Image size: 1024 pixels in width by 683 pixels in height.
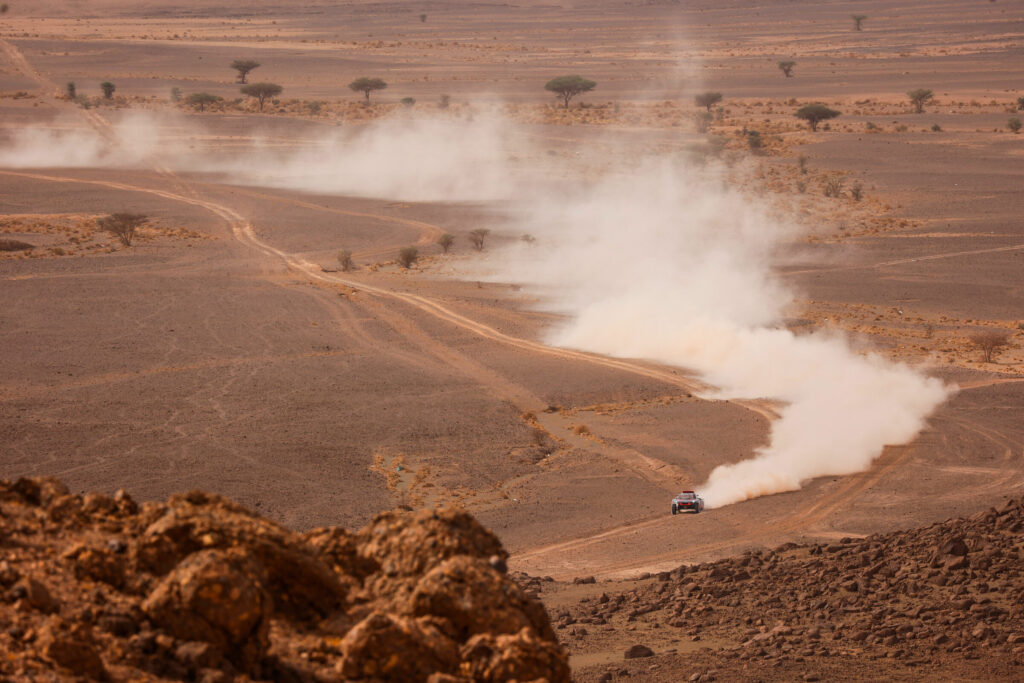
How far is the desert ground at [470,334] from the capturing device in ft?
92.9

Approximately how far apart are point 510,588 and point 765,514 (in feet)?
66.3

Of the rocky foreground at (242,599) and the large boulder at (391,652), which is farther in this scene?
the large boulder at (391,652)

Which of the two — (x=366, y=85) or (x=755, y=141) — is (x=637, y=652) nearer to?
(x=755, y=141)

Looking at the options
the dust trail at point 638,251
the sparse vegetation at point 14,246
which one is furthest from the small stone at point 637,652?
the sparse vegetation at point 14,246

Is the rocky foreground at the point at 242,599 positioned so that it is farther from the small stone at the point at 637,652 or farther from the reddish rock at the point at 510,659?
the small stone at the point at 637,652

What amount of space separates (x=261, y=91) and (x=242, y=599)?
384 ft

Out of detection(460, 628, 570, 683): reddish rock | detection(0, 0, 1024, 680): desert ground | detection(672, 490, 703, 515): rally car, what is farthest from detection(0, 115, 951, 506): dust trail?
detection(460, 628, 570, 683): reddish rock

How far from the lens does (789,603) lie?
18.8 metres

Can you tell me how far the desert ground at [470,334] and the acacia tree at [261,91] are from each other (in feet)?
5.73

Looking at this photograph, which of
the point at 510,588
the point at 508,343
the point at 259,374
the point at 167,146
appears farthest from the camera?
the point at 167,146

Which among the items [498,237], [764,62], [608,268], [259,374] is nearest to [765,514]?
[259,374]

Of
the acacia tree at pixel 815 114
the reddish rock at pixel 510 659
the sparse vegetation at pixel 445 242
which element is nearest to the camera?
the reddish rock at pixel 510 659

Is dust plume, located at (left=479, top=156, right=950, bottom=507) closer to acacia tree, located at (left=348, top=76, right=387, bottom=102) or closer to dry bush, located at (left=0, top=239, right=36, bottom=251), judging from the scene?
dry bush, located at (left=0, top=239, right=36, bottom=251)

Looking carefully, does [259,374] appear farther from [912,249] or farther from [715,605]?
[912,249]
